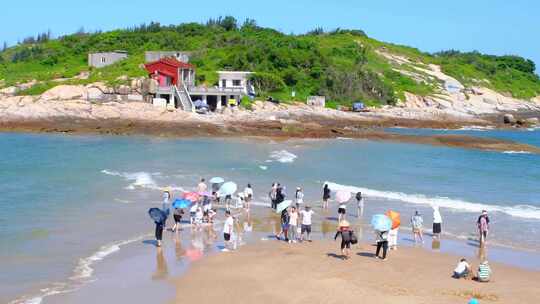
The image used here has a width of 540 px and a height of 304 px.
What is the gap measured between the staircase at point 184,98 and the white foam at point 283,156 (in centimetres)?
1893

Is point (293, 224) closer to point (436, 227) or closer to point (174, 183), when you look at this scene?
point (436, 227)

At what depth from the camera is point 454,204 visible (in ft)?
88.2

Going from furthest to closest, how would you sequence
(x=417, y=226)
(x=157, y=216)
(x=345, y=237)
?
(x=417, y=226)
(x=157, y=216)
(x=345, y=237)

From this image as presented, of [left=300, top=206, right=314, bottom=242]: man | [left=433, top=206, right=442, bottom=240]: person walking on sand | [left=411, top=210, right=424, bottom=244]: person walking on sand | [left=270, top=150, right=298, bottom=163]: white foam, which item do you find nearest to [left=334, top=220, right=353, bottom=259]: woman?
[left=300, top=206, right=314, bottom=242]: man

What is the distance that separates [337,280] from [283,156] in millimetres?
25748

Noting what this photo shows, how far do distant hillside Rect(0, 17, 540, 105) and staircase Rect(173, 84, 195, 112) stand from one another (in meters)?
5.59

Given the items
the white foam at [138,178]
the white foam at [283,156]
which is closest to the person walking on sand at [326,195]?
the white foam at [138,178]

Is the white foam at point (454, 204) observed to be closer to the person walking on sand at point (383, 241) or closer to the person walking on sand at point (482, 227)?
the person walking on sand at point (482, 227)

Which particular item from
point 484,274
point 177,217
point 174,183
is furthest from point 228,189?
point 484,274

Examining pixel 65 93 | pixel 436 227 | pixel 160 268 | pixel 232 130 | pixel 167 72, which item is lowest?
pixel 160 268

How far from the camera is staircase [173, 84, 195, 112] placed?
60.4 meters

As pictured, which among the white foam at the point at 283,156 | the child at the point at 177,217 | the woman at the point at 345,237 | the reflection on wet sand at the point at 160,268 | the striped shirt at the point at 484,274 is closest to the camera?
the striped shirt at the point at 484,274

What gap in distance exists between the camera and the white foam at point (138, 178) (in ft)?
94.1

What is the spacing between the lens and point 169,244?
62.2 ft
